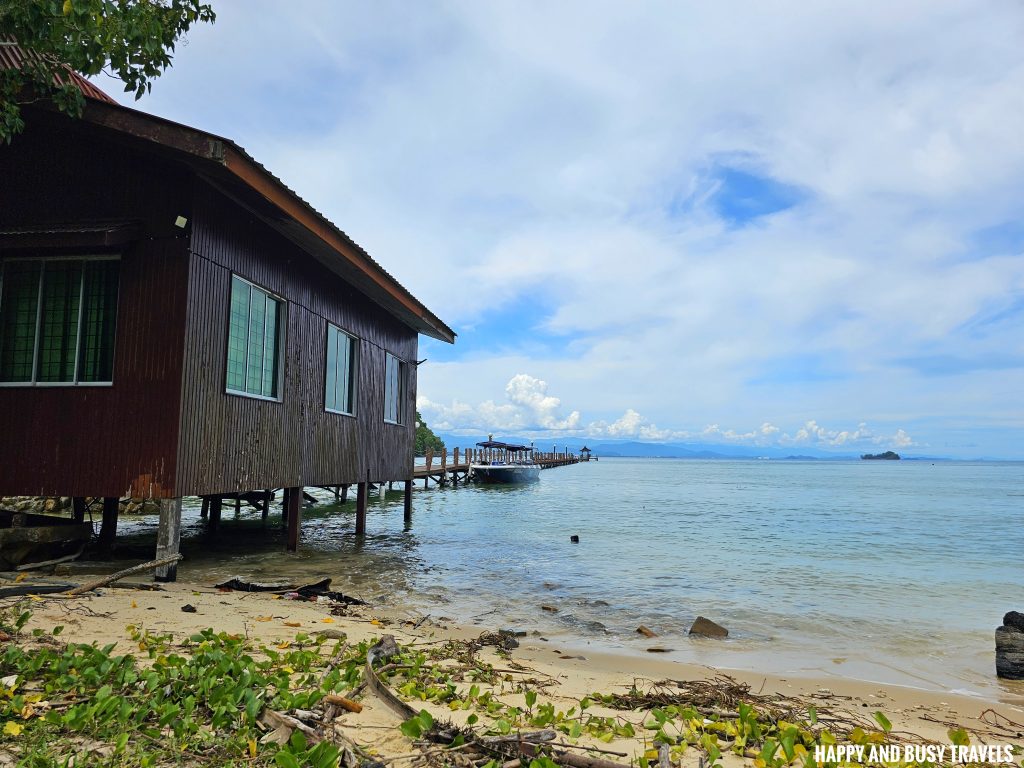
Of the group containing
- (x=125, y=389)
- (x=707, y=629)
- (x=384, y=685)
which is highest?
(x=125, y=389)

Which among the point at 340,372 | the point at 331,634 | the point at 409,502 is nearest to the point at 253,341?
the point at 340,372

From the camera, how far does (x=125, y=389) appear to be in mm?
7812

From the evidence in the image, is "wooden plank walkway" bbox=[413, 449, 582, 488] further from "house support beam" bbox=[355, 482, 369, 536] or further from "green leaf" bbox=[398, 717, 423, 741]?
"green leaf" bbox=[398, 717, 423, 741]

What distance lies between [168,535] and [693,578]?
887 centimetres

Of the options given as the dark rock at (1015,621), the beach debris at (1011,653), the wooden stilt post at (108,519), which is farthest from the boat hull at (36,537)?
the dark rock at (1015,621)

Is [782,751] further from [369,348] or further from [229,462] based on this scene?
[369,348]

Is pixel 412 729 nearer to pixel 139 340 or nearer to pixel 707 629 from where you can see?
pixel 707 629

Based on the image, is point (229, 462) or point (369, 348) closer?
point (229, 462)

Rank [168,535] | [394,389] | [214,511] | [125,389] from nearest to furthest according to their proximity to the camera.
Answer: [125,389] → [168,535] → [214,511] → [394,389]

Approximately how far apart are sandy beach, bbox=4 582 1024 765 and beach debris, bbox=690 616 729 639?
1343mm

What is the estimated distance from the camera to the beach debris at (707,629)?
8.15m

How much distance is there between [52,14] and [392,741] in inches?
247

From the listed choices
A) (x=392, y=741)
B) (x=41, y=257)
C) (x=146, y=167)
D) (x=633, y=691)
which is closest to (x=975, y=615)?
(x=633, y=691)

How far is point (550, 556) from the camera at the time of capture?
48.1ft
